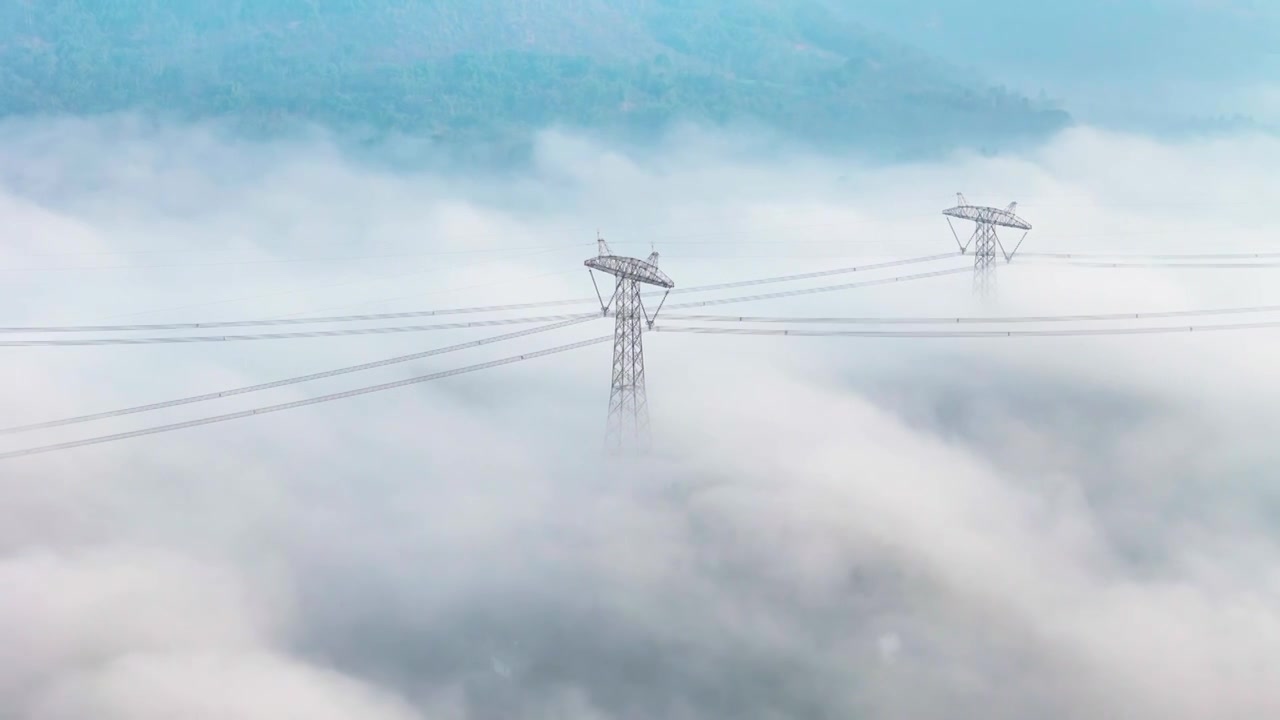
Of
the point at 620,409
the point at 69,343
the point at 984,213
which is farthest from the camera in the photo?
the point at 69,343

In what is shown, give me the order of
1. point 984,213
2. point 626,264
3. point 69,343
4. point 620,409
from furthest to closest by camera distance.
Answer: point 69,343 < point 984,213 < point 620,409 < point 626,264

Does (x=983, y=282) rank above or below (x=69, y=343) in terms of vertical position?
above

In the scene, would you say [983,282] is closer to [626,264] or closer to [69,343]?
[626,264]

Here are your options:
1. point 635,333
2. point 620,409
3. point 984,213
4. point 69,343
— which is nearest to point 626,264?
point 635,333

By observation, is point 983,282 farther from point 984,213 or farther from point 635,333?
point 635,333

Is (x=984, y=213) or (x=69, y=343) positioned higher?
(x=984, y=213)

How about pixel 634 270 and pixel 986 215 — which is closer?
pixel 634 270

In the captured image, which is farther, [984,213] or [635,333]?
[984,213]

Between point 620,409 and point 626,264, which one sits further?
point 620,409

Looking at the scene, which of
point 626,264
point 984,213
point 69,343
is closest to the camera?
point 626,264

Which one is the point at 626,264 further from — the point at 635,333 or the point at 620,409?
the point at 620,409
